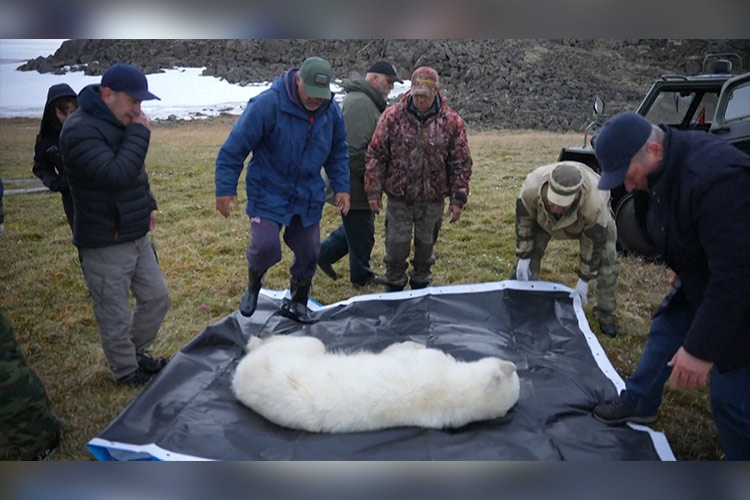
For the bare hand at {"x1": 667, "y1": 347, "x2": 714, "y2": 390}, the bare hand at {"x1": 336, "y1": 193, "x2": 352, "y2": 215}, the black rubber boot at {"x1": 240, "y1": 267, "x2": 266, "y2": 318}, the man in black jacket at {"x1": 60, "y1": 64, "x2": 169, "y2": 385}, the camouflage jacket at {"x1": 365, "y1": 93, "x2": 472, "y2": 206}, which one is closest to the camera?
the bare hand at {"x1": 667, "y1": 347, "x2": 714, "y2": 390}

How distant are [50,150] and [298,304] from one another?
1.66 metres

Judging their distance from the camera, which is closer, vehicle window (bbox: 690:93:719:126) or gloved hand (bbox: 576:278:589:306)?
gloved hand (bbox: 576:278:589:306)

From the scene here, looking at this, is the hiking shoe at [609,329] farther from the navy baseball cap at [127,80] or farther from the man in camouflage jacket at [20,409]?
the man in camouflage jacket at [20,409]

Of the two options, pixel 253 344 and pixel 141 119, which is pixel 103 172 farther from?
pixel 253 344

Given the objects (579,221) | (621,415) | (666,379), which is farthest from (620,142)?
(579,221)

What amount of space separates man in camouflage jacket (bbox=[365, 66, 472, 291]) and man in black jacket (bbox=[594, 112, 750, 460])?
1.65 metres

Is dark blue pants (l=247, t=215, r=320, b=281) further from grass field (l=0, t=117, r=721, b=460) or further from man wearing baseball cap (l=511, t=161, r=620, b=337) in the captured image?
man wearing baseball cap (l=511, t=161, r=620, b=337)

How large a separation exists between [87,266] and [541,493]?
7.70 feet

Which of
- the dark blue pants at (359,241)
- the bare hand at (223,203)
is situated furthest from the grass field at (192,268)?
the bare hand at (223,203)

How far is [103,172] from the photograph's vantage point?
2.43 meters

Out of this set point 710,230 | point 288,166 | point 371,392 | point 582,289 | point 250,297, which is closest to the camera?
point 710,230

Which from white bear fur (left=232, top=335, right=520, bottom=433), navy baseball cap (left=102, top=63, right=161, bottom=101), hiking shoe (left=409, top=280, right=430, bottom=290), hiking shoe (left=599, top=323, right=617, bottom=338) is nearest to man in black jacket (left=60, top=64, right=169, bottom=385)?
navy baseball cap (left=102, top=63, right=161, bottom=101)

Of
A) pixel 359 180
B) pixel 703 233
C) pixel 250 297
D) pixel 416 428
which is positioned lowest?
pixel 416 428

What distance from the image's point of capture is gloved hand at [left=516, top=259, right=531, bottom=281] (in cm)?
378
